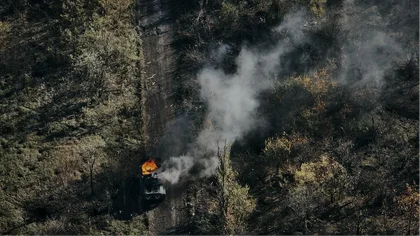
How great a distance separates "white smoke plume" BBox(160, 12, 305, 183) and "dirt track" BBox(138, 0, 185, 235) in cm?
243

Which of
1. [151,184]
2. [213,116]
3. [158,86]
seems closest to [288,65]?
[213,116]

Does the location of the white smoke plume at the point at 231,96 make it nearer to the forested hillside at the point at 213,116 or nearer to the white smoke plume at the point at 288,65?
the white smoke plume at the point at 288,65

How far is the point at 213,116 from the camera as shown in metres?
42.4

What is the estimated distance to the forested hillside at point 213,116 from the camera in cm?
3616

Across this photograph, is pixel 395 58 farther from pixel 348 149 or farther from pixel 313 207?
pixel 313 207

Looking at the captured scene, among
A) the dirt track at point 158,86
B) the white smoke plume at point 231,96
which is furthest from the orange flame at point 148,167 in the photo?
the dirt track at point 158,86

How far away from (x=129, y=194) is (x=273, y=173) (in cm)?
1087

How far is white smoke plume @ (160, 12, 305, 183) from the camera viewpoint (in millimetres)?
39344

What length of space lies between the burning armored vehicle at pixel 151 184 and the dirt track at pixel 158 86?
2.93ft

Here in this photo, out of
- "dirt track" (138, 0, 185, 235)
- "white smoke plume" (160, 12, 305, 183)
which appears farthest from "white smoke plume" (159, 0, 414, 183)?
"dirt track" (138, 0, 185, 235)

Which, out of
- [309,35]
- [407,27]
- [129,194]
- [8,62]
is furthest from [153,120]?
[407,27]

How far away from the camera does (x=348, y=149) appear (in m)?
40.2

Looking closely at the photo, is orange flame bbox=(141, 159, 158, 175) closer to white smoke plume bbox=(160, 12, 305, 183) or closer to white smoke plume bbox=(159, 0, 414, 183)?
white smoke plume bbox=(160, 12, 305, 183)

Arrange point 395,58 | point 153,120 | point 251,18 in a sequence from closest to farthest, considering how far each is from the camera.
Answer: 1. point 153,120
2. point 395,58
3. point 251,18
